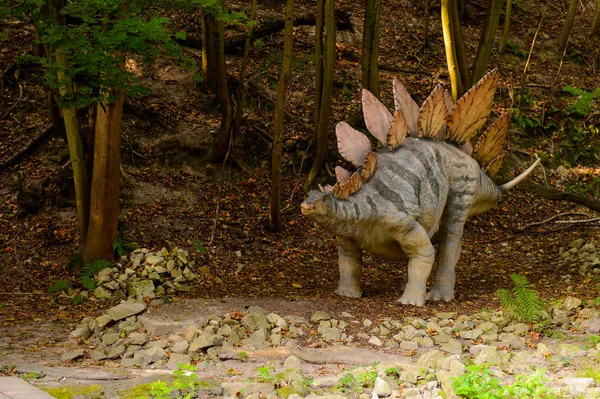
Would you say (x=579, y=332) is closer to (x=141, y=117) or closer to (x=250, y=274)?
(x=250, y=274)

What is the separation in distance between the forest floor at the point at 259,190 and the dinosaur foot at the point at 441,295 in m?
0.13

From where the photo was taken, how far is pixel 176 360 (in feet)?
18.4

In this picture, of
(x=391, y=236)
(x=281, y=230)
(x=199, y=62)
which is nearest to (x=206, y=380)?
(x=391, y=236)

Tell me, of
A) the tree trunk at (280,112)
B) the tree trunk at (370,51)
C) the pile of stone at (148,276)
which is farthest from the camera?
the tree trunk at (370,51)

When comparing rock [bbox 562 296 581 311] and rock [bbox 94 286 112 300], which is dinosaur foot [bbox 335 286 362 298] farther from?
rock [bbox 94 286 112 300]

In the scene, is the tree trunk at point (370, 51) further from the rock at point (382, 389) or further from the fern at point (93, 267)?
the rock at point (382, 389)

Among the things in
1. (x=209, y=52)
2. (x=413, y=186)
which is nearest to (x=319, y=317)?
(x=413, y=186)

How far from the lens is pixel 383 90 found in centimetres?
1419

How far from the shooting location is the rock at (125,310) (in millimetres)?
6805

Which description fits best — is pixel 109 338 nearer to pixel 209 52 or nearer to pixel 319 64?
pixel 319 64

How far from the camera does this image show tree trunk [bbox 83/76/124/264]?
8516 millimetres

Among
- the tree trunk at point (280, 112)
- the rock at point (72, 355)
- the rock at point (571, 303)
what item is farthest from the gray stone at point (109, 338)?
the rock at point (571, 303)

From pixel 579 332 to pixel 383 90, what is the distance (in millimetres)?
8536

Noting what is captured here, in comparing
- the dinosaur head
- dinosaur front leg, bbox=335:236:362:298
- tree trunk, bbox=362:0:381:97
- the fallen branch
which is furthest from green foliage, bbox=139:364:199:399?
tree trunk, bbox=362:0:381:97
